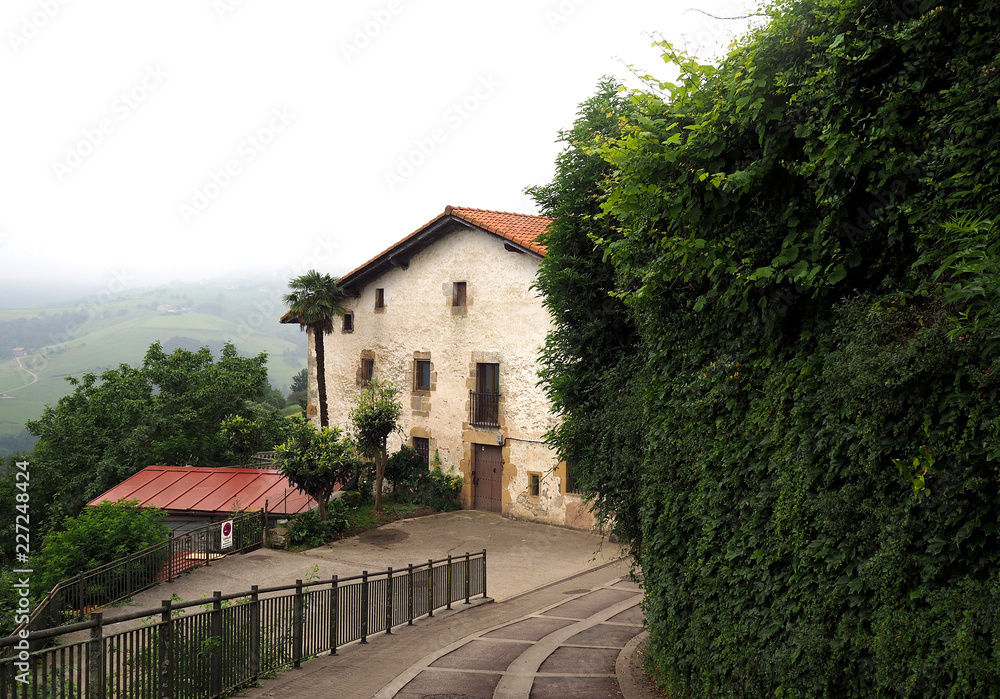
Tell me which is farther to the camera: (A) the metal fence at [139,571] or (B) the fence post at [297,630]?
(A) the metal fence at [139,571]

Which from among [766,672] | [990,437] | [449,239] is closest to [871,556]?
[990,437]

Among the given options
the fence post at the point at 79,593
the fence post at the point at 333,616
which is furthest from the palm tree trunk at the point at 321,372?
the fence post at the point at 333,616

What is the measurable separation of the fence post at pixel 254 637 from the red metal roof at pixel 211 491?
13.5 meters

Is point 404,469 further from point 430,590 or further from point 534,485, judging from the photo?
point 430,590

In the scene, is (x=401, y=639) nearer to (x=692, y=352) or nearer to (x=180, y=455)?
(x=692, y=352)

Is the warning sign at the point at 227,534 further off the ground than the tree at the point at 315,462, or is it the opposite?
the tree at the point at 315,462

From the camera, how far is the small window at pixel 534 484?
2541 centimetres

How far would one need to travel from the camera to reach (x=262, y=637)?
990 centimetres

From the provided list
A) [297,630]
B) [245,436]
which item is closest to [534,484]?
[245,436]

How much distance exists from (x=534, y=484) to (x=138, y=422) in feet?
54.2

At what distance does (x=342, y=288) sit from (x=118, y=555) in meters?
15.1

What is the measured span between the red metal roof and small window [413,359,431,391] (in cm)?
622

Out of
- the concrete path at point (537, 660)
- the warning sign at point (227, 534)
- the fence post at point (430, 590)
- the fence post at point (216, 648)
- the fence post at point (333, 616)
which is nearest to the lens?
the fence post at point (216, 648)

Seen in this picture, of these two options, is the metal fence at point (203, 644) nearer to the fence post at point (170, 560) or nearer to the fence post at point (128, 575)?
the fence post at point (128, 575)
